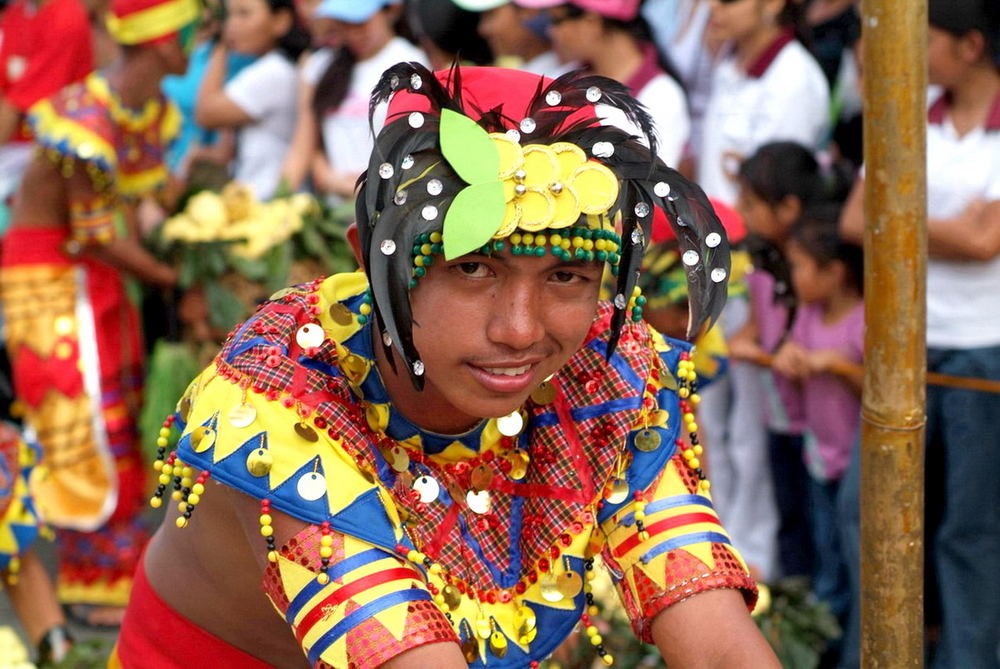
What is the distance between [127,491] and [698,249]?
358 centimetres

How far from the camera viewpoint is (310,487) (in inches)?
75.7

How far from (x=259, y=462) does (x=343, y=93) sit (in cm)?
389

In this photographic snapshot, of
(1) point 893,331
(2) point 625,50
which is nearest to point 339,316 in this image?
(1) point 893,331

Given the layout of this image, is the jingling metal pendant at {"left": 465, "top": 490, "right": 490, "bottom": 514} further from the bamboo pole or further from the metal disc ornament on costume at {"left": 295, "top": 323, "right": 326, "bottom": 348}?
the bamboo pole

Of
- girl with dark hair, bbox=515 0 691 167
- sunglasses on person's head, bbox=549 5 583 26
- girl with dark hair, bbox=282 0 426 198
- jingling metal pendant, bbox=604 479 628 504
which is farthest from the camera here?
girl with dark hair, bbox=282 0 426 198

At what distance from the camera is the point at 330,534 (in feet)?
6.27

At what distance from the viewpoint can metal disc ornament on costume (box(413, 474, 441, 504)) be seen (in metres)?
2.16

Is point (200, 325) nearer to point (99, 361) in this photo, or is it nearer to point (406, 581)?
point (99, 361)

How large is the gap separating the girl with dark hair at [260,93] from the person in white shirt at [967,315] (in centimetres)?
283

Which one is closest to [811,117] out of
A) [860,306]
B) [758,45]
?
[758,45]

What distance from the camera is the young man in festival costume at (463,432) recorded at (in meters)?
1.88

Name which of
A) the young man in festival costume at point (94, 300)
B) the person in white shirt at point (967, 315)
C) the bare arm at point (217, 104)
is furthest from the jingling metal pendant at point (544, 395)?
the bare arm at point (217, 104)

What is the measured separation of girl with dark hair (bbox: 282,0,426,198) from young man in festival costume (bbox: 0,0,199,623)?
68 cm

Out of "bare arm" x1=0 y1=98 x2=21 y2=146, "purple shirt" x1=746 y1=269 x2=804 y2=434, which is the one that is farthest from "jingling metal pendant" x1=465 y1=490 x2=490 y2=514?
"bare arm" x1=0 y1=98 x2=21 y2=146
